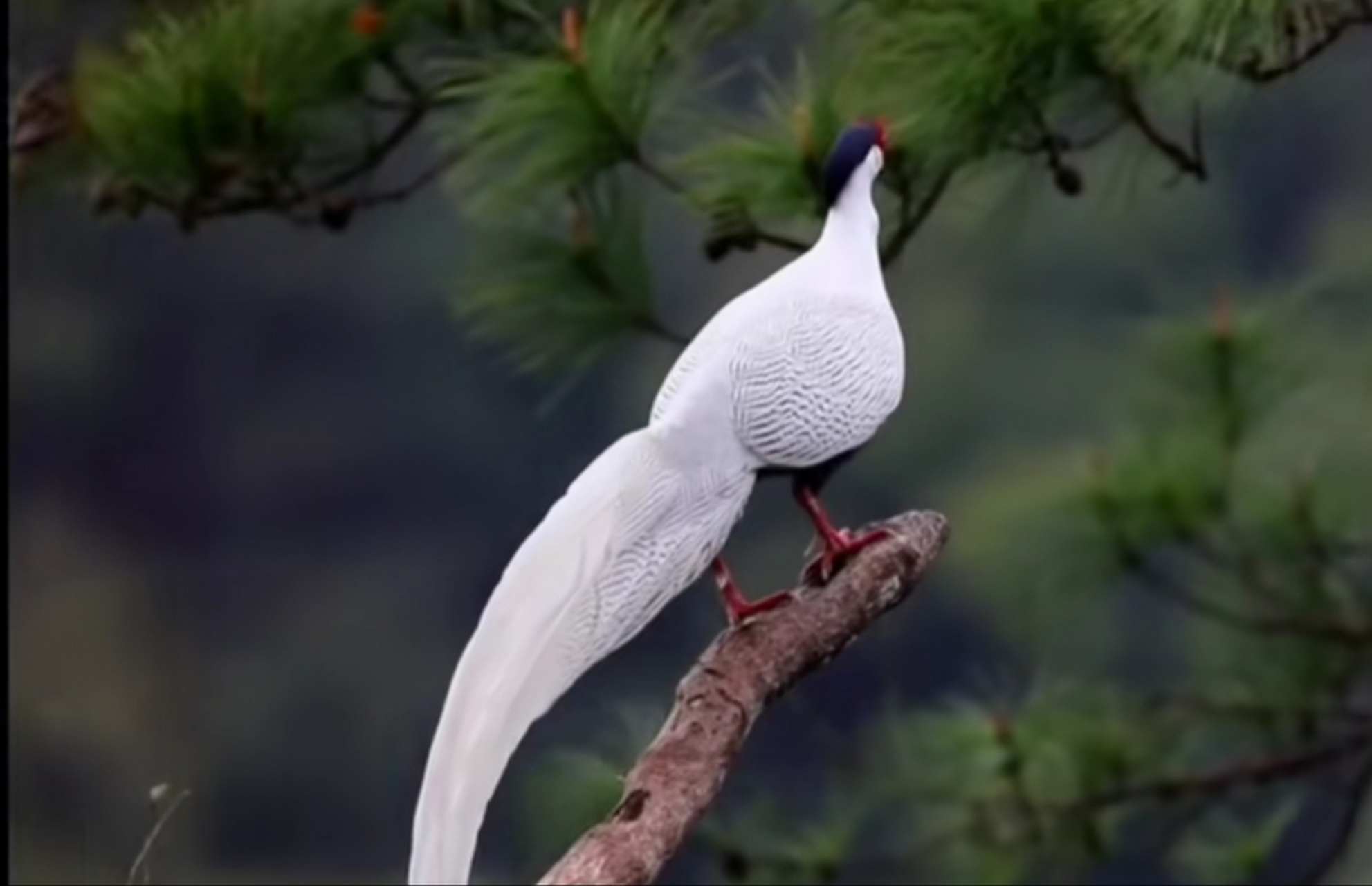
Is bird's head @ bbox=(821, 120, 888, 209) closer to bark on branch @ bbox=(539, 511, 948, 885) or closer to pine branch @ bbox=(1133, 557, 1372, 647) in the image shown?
bark on branch @ bbox=(539, 511, 948, 885)

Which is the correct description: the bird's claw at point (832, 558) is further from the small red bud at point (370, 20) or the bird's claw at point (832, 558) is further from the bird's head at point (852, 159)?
the small red bud at point (370, 20)

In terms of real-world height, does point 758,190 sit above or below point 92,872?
above

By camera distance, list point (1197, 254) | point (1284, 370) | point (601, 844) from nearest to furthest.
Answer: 1. point (601, 844)
2. point (1284, 370)
3. point (1197, 254)

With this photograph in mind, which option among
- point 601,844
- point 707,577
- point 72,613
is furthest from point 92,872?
point 601,844

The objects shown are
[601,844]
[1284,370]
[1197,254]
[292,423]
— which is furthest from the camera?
[292,423]

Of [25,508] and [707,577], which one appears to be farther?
[25,508]

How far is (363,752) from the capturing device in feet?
5.90

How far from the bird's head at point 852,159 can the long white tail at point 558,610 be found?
0.54 ft

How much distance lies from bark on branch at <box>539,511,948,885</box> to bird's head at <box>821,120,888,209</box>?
188 millimetres

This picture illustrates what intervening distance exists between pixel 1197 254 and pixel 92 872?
93 cm

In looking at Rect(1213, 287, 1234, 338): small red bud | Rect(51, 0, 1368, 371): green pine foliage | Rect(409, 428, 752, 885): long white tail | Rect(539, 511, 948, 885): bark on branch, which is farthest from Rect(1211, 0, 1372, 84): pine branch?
Rect(409, 428, 752, 885): long white tail

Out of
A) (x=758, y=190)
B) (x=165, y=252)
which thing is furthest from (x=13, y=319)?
(x=758, y=190)

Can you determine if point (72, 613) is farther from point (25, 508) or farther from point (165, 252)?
point (165, 252)


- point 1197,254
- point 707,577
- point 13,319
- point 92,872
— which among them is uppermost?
point 13,319
